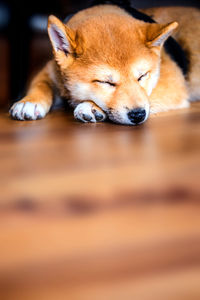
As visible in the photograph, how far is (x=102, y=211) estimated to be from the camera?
2.33 feet

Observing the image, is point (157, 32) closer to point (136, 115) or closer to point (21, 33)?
point (136, 115)

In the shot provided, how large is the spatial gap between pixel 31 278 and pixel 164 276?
0.65 feet

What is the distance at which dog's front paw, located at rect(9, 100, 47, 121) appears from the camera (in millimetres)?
1415

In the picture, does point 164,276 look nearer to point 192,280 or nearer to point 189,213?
point 192,280

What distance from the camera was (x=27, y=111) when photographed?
1.41 meters

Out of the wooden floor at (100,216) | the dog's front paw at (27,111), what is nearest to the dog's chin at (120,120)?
the wooden floor at (100,216)

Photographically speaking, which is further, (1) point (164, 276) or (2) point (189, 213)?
→ (2) point (189, 213)

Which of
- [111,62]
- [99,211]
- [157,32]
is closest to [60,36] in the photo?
[111,62]

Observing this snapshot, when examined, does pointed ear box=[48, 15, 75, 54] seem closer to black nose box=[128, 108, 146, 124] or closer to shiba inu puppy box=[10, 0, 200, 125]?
shiba inu puppy box=[10, 0, 200, 125]

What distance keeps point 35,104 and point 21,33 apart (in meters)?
1.03

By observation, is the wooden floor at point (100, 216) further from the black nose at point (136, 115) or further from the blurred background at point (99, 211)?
the black nose at point (136, 115)

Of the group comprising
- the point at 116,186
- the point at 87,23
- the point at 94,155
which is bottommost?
the point at 116,186

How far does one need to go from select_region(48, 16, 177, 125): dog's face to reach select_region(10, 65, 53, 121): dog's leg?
0.12 meters

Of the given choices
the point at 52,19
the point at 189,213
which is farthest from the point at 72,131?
the point at 189,213
